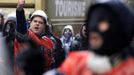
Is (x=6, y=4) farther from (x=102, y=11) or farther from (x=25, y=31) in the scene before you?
(x=102, y=11)

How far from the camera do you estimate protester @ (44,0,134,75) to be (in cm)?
322

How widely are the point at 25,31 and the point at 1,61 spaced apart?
21.2 inches

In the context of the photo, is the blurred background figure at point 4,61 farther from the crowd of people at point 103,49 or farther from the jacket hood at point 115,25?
the jacket hood at point 115,25

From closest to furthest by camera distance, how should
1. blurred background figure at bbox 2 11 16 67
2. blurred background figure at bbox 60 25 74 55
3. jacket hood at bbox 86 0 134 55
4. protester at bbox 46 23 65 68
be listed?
jacket hood at bbox 86 0 134 55
blurred background figure at bbox 2 11 16 67
protester at bbox 46 23 65 68
blurred background figure at bbox 60 25 74 55

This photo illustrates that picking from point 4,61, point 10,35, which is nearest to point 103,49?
point 4,61

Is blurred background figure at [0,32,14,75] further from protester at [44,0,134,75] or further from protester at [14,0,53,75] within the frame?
protester at [44,0,134,75]

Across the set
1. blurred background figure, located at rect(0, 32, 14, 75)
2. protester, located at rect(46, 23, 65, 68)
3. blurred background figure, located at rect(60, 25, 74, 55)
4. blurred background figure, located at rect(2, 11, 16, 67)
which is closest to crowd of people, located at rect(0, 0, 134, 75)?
blurred background figure, located at rect(0, 32, 14, 75)

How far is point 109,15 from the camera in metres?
3.24

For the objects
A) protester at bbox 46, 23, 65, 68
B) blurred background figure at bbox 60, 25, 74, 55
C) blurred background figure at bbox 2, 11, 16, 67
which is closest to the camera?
blurred background figure at bbox 2, 11, 16, 67

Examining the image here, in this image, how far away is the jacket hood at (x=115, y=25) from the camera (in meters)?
3.21

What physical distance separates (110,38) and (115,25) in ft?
0.24

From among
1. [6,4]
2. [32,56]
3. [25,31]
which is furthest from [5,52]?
[6,4]

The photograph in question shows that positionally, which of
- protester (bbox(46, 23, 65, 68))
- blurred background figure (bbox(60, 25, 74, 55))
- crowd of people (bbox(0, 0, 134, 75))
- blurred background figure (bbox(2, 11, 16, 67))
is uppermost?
crowd of people (bbox(0, 0, 134, 75))

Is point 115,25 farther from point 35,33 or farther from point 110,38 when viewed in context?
point 35,33
